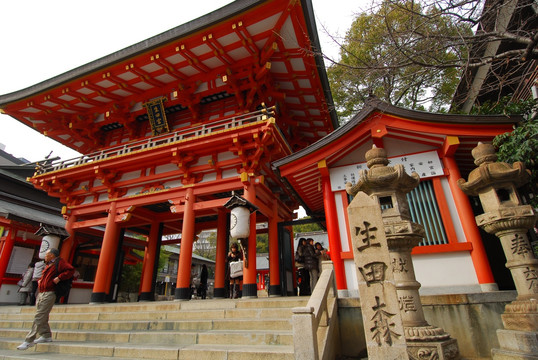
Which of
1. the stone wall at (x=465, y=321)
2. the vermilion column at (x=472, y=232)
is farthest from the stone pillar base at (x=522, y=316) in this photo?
the vermilion column at (x=472, y=232)

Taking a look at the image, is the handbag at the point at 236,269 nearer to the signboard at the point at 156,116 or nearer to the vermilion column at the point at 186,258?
the vermilion column at the point at 186,258

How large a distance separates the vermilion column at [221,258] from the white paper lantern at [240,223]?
3.24 meters

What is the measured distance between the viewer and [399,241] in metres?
4.24

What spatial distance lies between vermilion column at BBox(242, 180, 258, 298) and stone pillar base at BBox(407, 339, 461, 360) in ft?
16.3

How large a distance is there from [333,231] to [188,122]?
789cm

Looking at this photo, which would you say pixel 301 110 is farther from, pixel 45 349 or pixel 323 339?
pixel 45 349

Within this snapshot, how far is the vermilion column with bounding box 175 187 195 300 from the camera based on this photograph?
852cm

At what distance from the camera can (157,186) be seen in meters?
10.4

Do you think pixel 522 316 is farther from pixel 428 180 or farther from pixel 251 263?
pixel 251 263

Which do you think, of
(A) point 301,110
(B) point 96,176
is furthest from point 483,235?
(B) point 96,176

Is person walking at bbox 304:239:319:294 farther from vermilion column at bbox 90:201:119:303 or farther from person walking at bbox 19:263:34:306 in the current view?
person walking at bbox 19:263:34:306

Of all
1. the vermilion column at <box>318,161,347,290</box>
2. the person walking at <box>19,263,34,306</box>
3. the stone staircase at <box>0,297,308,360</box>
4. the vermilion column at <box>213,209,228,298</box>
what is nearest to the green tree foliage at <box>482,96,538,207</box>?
the vermilion column at <box>318,161,347,290</box>

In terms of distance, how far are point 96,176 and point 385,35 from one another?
1111 centimetres

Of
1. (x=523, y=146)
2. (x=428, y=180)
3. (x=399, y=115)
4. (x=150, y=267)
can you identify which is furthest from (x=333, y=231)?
(x=150, y=267)
